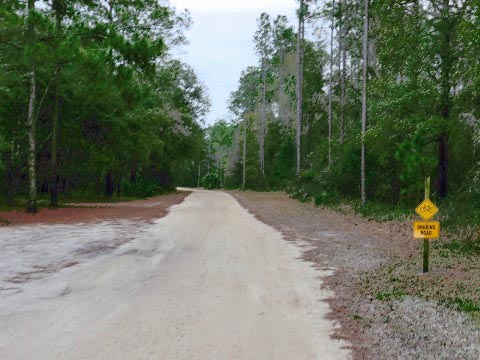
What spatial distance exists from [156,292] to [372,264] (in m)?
4.32

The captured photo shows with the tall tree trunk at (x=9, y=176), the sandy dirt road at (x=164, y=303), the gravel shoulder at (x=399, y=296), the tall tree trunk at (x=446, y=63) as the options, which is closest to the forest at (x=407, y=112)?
the tall tree trunk at (x=446, y=63)

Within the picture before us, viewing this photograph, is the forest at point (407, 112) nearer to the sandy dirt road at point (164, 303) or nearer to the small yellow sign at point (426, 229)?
the small yellow sign at point (426, 229)

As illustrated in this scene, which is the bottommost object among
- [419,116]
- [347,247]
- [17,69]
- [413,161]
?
[347,247]

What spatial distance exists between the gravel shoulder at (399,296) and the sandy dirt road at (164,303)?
35 centimetres

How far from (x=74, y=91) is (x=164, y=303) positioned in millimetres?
18901

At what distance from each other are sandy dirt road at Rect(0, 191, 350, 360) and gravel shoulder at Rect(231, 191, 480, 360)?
0.35 m

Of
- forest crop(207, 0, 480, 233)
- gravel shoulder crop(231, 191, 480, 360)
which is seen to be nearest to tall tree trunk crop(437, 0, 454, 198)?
forest crop(207, 0, 480, 233)

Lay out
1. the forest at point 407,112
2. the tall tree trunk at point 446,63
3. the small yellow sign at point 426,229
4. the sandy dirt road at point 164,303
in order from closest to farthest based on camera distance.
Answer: the sandy dirt road at point 164,303
the small yellow sign at point 426,229
the forest at point 407,112
the tall tree trunk at point 446,63

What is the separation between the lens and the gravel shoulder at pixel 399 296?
4.52m

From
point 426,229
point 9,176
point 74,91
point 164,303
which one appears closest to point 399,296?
point 426,229

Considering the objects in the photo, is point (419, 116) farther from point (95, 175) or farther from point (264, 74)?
point (264, 74)

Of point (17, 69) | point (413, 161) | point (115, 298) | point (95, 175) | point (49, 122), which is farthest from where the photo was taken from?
point (95, 175)

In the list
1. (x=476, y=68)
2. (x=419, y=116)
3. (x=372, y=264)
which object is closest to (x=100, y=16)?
(x=419, y=116)

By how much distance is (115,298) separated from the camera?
611 cm
